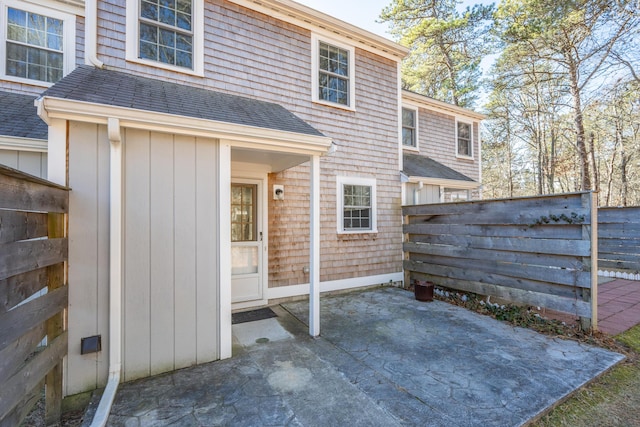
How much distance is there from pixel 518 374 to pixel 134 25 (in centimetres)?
643

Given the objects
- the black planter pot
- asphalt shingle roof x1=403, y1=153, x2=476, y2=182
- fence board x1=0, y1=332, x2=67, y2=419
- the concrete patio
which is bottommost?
the concrete patio

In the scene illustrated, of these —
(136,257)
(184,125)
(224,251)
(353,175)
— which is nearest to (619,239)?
(353,175)

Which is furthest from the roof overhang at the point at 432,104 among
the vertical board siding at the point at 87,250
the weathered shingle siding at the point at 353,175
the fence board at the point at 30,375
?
the fence board at the point at 30,375

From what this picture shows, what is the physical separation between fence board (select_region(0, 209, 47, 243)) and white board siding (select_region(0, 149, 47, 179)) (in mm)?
2308

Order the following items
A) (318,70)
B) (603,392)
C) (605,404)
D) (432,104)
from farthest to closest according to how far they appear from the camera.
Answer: (432,104), (318,70), (603,392), (605,404)

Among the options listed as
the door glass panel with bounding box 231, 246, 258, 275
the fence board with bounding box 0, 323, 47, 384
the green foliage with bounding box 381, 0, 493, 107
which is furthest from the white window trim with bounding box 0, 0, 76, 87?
the green foliage with bounding box 381, 0, 493, 107

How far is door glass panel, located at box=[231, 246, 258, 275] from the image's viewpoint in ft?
15.4

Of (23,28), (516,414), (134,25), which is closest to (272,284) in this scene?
(516,414)

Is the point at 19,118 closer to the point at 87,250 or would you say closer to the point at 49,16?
the point at 49,16

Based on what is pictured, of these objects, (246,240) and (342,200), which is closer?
(246,240)

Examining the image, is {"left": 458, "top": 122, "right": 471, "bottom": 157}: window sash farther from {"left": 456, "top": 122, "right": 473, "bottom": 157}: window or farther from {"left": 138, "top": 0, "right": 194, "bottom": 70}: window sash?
{"left": 138, "top": 0, "right": 194, "bottom": 70}: window sash

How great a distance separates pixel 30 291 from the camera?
1.84 metres

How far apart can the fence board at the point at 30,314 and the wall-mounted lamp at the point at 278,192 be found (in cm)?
310

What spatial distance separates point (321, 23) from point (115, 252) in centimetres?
527
